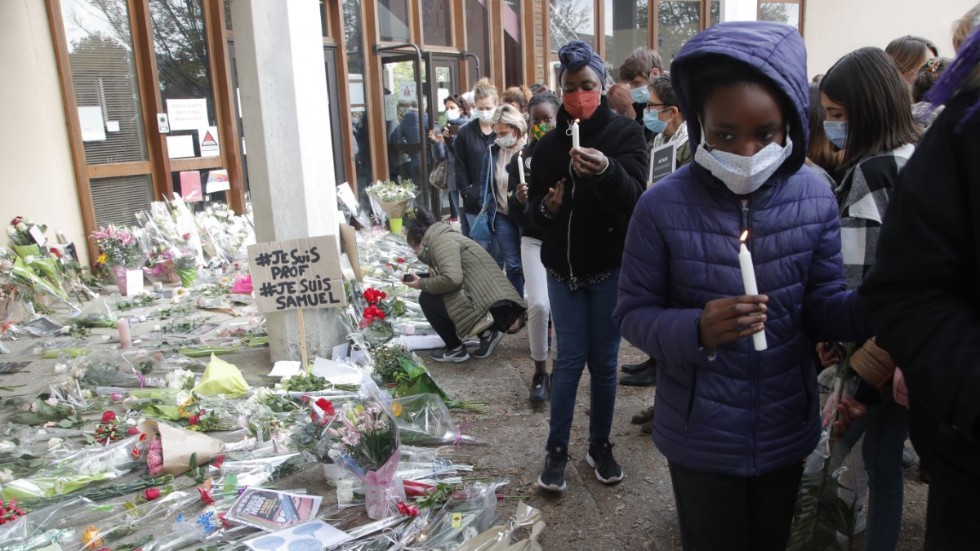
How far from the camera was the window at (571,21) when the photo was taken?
14203mm

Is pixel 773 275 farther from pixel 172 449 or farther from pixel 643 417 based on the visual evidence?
pixel 172 449

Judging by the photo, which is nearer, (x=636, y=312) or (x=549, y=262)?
(x=636, y=312)

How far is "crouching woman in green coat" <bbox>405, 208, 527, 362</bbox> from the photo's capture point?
17.4 ft

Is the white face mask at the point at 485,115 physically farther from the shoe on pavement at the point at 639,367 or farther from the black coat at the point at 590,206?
the black coat at the point at 590,206

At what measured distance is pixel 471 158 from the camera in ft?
22.5

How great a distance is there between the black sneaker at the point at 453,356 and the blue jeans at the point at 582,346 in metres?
2.19

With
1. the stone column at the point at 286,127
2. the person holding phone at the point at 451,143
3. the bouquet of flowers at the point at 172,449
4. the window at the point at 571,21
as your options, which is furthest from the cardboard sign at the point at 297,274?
the window at the point at 571,21

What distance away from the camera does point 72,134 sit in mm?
8125

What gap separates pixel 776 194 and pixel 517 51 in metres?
12.5

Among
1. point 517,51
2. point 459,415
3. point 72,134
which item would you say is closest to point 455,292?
point 459,415

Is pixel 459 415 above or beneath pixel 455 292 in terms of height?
beneath

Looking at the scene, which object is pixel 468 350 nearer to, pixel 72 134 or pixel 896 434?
pixel 896 434

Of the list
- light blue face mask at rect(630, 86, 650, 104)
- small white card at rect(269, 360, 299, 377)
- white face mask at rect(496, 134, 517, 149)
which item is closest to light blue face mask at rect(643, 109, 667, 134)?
light blue face mask at rect(630, 86, 650, 104)

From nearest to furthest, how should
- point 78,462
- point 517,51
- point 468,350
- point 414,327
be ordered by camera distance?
point 78,462, point 468,350, point 414,327, point 517,51
